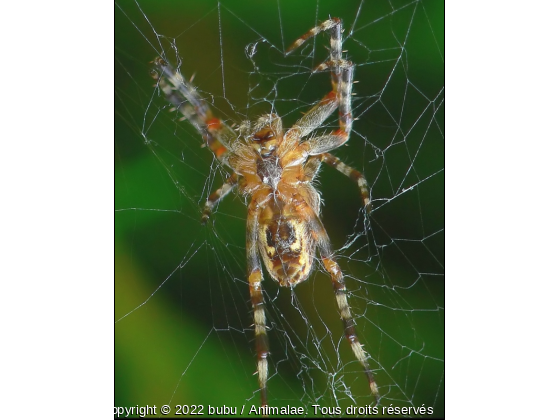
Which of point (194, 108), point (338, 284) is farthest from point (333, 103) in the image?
point (338, 284)

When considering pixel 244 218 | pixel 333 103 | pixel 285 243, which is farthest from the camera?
pixel 244 218

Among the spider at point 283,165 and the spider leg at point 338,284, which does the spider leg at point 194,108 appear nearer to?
the spider at point 283,165

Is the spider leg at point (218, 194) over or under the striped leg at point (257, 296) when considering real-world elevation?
over

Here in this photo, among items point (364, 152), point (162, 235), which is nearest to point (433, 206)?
point (364, 152)

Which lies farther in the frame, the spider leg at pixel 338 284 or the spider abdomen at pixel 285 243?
the spider leg at pixel 338 284

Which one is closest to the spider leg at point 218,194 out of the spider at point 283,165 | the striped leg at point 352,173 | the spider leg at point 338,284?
the spider at point 283,165

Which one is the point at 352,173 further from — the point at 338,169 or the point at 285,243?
the point at 285,243

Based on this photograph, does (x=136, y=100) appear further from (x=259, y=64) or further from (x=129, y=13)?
(x=259, y=64)
